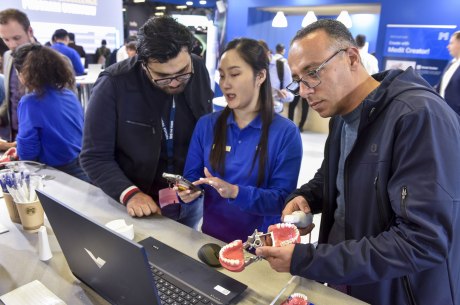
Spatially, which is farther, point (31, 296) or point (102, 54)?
point (102, 54)

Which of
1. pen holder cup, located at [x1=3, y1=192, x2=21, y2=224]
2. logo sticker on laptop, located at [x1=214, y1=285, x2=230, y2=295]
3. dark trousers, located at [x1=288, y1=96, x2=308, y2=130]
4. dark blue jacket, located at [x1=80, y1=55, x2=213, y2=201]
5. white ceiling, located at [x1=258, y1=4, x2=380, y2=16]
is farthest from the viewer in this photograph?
white ceiling, located at [x1=258, y1=4, x2=380, y2=16]

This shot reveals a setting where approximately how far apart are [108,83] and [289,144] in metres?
0.82

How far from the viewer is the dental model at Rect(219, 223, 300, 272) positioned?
3.33 ft

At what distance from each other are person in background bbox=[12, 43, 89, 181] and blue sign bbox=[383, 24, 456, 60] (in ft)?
21.1

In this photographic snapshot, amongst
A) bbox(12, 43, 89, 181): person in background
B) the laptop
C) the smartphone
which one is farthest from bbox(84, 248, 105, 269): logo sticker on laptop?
bbox(12, 43, 89, 181): person in background

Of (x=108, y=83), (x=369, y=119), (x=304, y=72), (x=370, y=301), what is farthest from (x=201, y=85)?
(x=370, y=301)

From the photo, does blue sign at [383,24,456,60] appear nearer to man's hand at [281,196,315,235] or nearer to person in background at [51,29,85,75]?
person in background at [51,29,85,75]

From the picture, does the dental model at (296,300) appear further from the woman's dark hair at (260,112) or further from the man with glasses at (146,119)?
the man with glasses at (146,119)

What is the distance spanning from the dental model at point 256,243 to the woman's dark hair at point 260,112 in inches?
17.6

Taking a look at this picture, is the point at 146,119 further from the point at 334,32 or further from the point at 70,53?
the point at 70,53

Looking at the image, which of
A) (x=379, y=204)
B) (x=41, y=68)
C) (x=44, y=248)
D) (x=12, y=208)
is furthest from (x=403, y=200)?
(x=41, y=68)

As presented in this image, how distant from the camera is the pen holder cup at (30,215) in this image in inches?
51.3

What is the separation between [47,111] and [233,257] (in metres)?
1.66

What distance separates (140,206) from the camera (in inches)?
57.1
